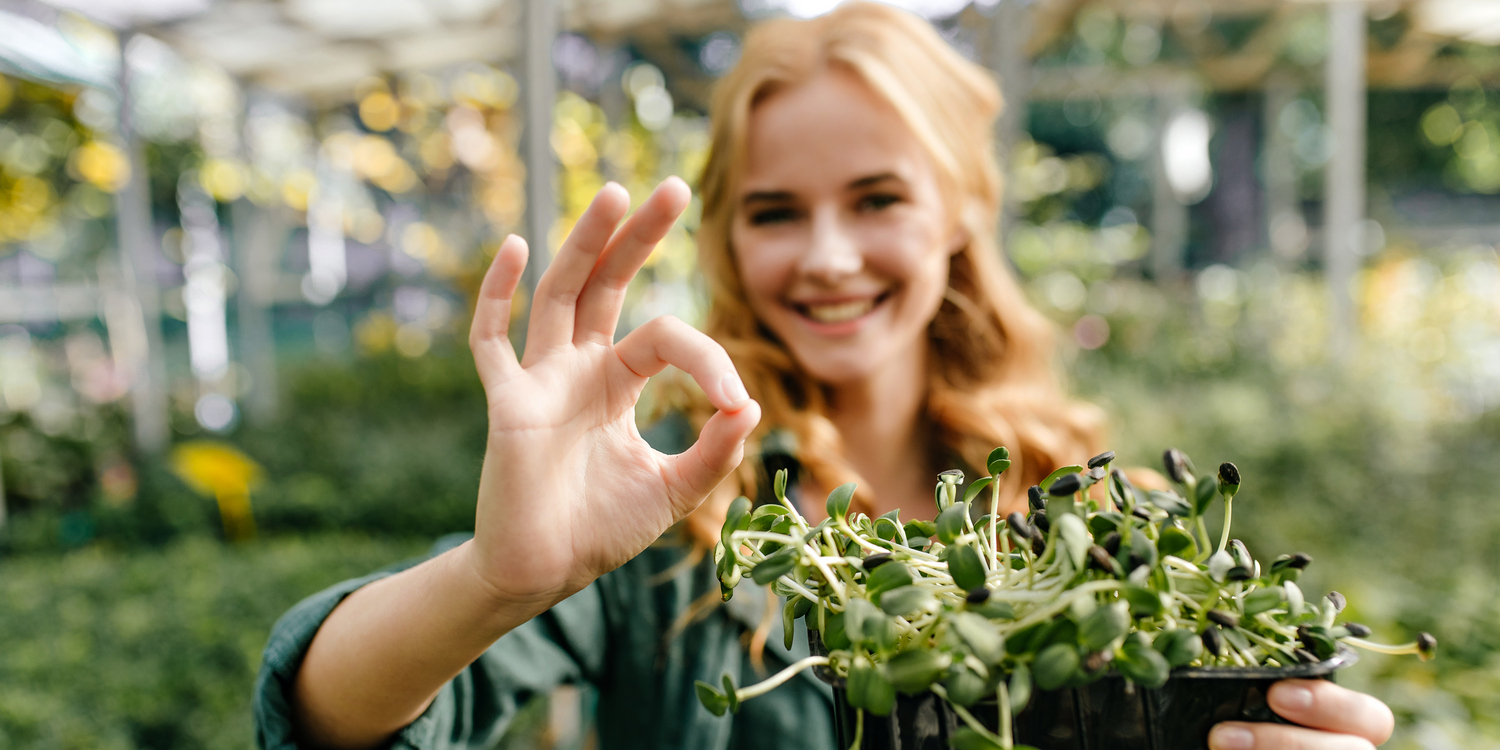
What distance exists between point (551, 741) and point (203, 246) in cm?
759

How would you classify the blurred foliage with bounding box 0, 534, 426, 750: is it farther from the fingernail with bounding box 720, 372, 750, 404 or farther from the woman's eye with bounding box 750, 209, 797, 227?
the fingernail with bounding box 720, 372, 750, 404

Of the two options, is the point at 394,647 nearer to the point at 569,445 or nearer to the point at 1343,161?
the point at 569,445

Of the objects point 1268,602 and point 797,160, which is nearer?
point 1268,602

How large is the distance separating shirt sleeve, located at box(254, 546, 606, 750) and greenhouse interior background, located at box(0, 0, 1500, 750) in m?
0.73

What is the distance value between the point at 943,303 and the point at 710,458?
1.28 metres

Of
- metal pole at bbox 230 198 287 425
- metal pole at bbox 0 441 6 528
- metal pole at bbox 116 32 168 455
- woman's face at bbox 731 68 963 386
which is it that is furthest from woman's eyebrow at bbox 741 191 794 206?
metal pole at bbox 230 198 287 425

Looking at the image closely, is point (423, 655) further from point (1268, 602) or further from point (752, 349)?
point (752, 349)

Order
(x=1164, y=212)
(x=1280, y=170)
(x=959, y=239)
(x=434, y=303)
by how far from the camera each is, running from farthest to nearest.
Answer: (x=434, y=303), (x=1164, y=212), (x=1280, y=170), (x=959, y=239)

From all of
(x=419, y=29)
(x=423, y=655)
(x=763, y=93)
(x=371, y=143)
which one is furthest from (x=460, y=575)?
(x=371, y=143)

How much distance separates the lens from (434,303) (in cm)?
1129

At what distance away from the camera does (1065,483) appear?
1.44 ft

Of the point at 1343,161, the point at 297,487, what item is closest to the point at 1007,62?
the point at 1343,161

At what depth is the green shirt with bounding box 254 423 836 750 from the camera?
1131mm

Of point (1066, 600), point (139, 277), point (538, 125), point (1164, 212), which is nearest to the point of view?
point (1066, 600)
